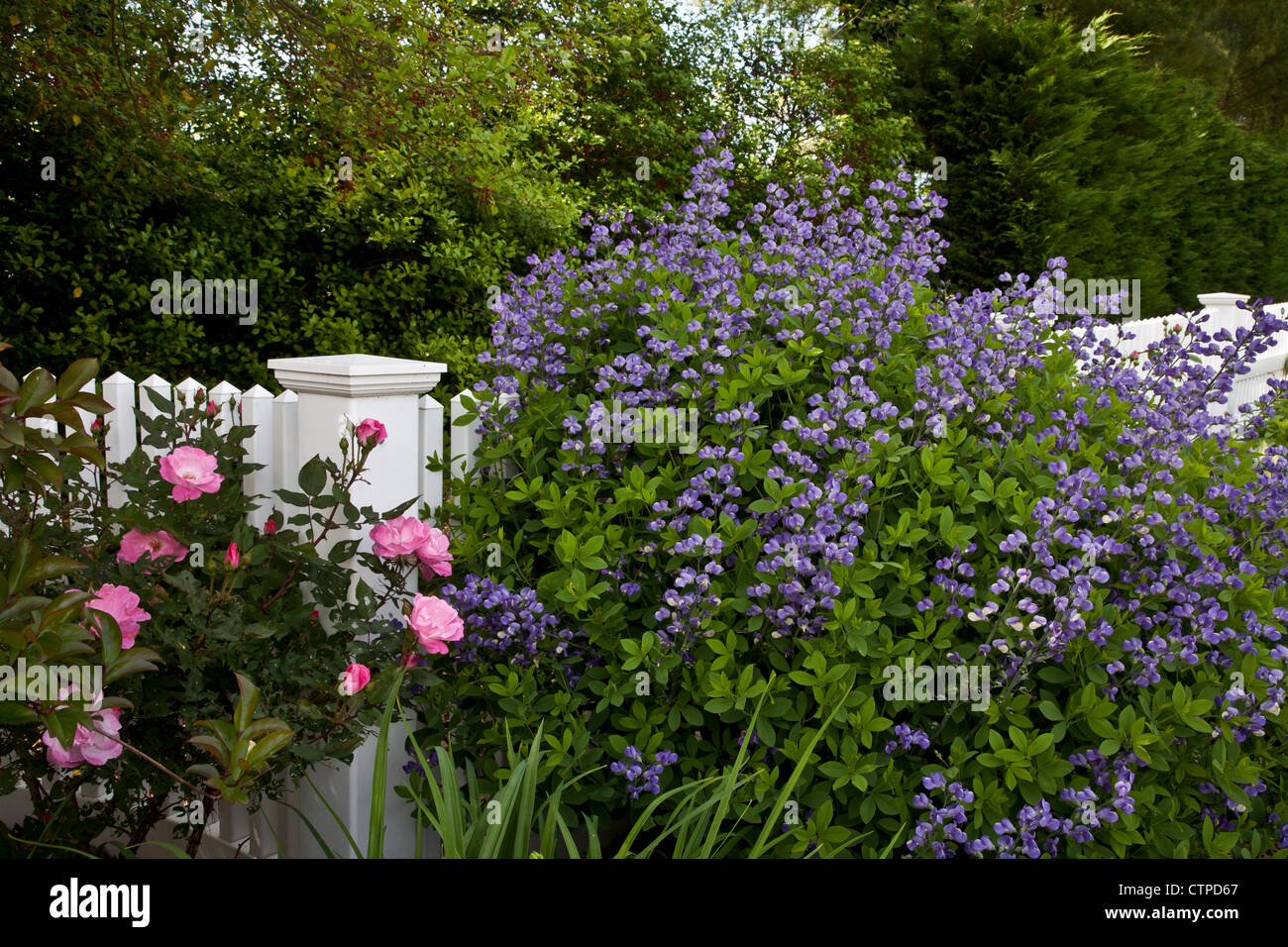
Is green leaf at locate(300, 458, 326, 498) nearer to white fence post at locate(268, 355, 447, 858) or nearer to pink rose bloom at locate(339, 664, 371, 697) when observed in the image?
white fence post at locate(268, 355, 447, 858)

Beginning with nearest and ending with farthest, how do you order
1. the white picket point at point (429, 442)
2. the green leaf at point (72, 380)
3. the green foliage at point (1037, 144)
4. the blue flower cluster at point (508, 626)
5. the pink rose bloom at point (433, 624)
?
the green leaf at point (72, 380), the pink rose bloom at point (433, 624), the blue flower cluster at point (508, 626), the white picket point at point (429, 442), the green foliage at point (1037, 144)

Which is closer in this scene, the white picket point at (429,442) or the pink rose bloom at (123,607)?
the pink rose bloom at (123,607)

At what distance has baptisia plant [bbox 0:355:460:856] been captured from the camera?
6.82 ft

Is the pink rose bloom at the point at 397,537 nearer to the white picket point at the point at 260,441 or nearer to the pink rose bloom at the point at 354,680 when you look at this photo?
the pink rose bloom at the point at 354,680

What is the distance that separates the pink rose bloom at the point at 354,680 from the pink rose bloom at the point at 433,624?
143mm

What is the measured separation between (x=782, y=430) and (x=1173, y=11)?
20872 mm

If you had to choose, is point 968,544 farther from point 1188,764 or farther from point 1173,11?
point 1173,11

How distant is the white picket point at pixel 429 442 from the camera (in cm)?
266

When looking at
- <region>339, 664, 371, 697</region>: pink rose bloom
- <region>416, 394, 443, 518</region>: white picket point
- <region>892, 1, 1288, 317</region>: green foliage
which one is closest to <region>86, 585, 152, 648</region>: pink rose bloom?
<region>339, 664, 371, 697</region>: pink rose bloom

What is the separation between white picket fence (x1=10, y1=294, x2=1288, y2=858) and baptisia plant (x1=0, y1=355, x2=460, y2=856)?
106 mm

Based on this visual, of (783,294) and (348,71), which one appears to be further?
(348,71)

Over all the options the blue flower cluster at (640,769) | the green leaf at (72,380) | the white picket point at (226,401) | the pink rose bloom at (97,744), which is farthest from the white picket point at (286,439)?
the blue flower cluster at (640,769)

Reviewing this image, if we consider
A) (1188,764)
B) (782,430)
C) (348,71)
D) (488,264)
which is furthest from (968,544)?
(488,264)

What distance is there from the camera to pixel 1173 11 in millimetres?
19031
